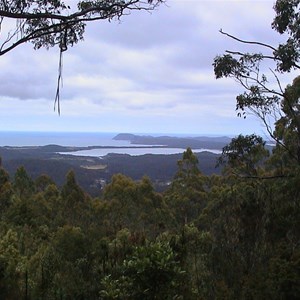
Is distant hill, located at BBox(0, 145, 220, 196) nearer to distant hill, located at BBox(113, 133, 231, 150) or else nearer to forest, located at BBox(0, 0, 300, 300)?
distant hill, located at BBox(113, 133, 231, 150)

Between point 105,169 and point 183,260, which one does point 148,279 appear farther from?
point 105,169

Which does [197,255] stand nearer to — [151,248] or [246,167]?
[151,248]

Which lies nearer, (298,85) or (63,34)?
(63,34)

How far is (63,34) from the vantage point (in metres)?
7.58

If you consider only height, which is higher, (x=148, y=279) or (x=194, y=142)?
(x=194, y=142)

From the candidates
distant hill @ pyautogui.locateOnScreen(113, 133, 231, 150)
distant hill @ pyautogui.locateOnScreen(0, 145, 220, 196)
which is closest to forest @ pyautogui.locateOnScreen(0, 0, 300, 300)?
distant hill @ pyautogui.locateOnScreen(113, 133, 231, 150)

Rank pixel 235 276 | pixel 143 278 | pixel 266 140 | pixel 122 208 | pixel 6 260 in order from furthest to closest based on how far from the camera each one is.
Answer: pixel 122 208 < pixel 266 140 < pixel 6 260 < pixel 235 276 < pixel 143 278

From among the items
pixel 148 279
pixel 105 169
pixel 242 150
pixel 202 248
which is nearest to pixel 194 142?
pixel 105 169

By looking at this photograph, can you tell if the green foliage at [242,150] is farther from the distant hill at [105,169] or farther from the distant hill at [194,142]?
the distant hill at [105,169]

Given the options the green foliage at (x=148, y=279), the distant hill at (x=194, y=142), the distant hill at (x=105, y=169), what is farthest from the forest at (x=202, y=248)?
the distant hill at (x=105, y=169)

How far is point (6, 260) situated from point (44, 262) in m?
0.69

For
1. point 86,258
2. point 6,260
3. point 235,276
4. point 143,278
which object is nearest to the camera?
point 143,278

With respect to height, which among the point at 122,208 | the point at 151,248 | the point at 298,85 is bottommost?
the point at 122,208

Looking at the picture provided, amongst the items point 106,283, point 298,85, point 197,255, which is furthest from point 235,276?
point 298,85
